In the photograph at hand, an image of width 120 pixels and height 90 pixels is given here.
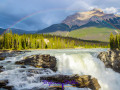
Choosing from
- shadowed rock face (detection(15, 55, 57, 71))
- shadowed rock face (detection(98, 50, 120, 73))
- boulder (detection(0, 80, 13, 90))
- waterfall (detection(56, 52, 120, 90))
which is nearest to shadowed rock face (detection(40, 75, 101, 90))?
boulder (detection(0, 80, 13, 90))

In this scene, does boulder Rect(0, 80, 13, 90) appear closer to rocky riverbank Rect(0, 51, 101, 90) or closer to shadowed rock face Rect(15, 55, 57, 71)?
rocky riverbank Rect(0, 51, 101, 90)

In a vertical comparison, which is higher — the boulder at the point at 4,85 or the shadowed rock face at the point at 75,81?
the boulder at the point at 4,85

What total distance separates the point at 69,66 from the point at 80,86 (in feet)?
38.1

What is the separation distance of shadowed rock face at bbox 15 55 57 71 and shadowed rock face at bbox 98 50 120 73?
15604mm

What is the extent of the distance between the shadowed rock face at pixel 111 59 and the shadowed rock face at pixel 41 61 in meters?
15.6

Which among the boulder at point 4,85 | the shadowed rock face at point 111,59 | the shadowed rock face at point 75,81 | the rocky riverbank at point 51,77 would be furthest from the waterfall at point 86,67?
the boulder at point 4,85

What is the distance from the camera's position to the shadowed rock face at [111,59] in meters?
37.2

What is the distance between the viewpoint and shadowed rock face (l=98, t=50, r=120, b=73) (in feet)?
122

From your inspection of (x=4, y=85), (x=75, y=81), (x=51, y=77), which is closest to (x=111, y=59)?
(x=75, y=81)

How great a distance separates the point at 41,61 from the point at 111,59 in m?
24.5

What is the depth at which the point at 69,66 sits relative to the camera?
30.6m

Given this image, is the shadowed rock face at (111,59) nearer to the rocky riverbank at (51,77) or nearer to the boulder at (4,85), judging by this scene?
the rocky riverbank at (51,77)

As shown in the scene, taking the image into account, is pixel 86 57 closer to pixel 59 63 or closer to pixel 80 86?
pixel 59 63

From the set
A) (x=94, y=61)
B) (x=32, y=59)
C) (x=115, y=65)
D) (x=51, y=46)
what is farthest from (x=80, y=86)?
(x=51, y=46)
